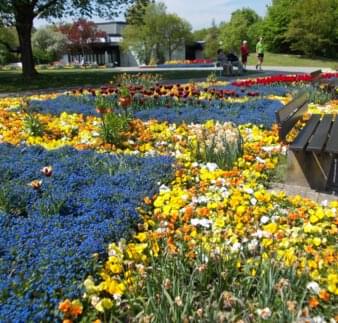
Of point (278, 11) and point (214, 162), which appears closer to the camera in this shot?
point (214, 162)

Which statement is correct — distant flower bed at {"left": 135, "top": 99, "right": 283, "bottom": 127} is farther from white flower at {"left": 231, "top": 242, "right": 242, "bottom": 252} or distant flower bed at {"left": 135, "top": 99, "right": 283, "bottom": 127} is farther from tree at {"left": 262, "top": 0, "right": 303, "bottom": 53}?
tree at {"left": 262, "top": 0, "right": 303, "bottom": 53}

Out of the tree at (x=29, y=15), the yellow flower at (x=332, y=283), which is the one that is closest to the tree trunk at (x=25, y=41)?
the tree at (x=29, y=15)

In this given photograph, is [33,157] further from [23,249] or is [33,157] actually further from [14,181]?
[23,249]

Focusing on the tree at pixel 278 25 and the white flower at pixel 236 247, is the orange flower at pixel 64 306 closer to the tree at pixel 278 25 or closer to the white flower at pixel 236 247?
the white flower at pixel 236 247

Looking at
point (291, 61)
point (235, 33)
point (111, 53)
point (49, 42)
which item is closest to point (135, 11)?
point (291, 61)

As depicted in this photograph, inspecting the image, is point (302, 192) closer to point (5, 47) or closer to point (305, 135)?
point (305, 135)

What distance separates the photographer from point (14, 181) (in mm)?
4055

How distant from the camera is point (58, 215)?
3.32 meters

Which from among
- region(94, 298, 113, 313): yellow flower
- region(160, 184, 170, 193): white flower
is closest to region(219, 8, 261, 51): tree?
region(160, 184, 170, 193): white flower

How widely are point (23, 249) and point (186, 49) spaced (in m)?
57.1

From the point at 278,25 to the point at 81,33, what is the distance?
24.3 m

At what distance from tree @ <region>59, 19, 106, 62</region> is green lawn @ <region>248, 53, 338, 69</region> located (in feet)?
72.4

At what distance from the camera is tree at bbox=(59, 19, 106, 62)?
178 feet

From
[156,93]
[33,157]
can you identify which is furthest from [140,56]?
[33,157]
